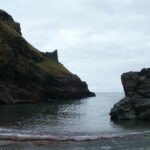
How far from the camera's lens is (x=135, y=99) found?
67250 millimetres

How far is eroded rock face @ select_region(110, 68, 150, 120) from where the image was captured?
213ft

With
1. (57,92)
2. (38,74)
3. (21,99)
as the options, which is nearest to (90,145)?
(21,99)

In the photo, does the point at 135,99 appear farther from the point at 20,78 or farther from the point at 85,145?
the point at 20,78

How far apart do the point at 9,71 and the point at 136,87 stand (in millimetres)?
85683

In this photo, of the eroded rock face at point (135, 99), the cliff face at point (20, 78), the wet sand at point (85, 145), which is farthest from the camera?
the cliff face at point (20, 78)

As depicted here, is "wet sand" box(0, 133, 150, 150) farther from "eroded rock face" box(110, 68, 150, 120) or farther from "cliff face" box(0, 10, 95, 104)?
"cliff face" box(0, 10, 95, 104)

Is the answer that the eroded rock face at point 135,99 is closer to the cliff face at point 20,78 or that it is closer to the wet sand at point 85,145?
Answer: the wet sand at point 85,145

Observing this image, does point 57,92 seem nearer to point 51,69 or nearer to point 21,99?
point 51,69

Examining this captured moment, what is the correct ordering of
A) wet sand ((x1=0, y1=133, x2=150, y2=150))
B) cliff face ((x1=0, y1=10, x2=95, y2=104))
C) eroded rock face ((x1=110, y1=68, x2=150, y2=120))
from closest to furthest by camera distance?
wet sand ((x1=0, y1=133, x2=150, y2=150)) → eroded rock face ((x1=110, y1=68, x2=150, y2=120)) → cliff face ((x1=0, y1=10, x2=95, y2=104))

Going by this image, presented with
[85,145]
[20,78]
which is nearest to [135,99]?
[85,145]

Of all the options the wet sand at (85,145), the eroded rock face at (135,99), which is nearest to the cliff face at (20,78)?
the eroded rock face at (135,99)

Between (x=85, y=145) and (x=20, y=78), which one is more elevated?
(x=20, y=78)

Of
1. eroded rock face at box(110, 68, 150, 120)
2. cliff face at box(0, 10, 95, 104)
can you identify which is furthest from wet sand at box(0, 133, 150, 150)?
cliff face at box(0, 10, 95, 104)

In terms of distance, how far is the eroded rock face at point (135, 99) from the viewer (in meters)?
65.0
